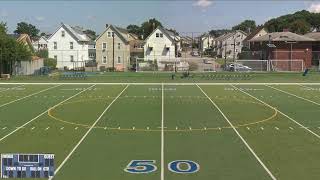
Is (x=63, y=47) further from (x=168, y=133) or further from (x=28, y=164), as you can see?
(x=28, y=164)

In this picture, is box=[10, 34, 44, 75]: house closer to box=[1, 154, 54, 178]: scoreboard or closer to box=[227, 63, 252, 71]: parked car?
box=[227, 63, 252, 71]: parked car

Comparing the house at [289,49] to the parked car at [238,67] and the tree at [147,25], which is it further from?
the tree at [147,25]

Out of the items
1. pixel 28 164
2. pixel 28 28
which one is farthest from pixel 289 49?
pixel 28 28

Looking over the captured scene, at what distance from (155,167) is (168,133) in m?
5.28

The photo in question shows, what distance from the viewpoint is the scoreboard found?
1036cm

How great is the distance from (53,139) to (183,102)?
40.4ft

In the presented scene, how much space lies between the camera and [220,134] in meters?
19.4

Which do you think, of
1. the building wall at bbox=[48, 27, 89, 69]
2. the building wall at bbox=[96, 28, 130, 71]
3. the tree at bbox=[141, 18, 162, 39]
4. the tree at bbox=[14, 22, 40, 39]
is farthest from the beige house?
the tree at bbox=[14, 22, 40, 39]

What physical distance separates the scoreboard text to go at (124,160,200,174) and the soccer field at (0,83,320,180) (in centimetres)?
3

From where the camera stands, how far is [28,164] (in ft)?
34.1

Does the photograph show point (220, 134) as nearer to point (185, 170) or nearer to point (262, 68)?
point (185, 170)

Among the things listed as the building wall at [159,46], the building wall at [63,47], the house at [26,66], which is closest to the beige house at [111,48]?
the building wall at [63,47]

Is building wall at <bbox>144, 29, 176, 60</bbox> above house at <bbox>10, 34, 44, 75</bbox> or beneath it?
above

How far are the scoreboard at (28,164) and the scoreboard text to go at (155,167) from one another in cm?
352
